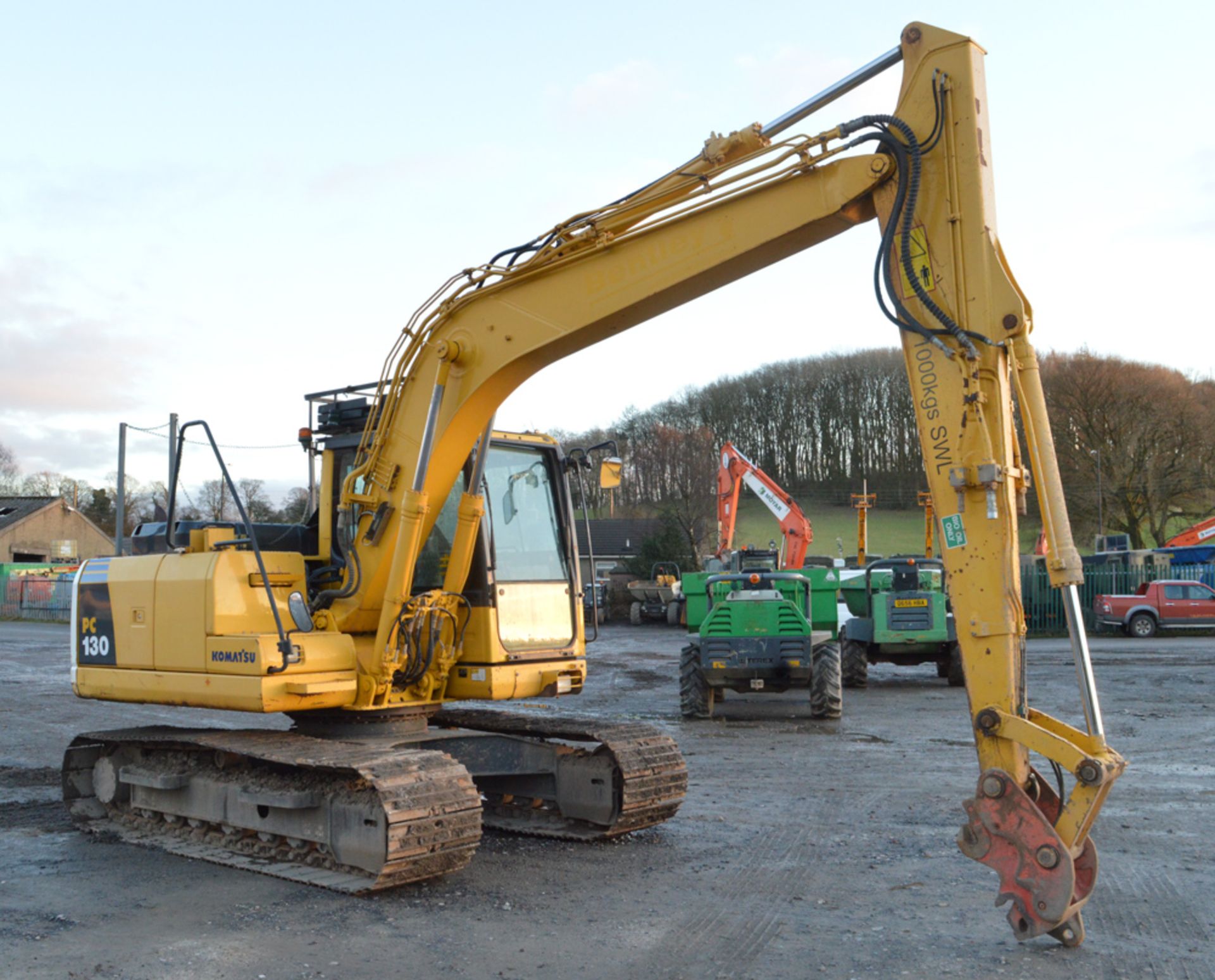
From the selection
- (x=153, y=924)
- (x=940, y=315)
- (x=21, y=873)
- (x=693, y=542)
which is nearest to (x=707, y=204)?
(x=940, y=315)

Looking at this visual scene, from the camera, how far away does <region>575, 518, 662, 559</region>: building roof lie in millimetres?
46312

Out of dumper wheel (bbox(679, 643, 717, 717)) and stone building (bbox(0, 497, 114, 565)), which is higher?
stone building (bbox(0, 497, 114, 565))

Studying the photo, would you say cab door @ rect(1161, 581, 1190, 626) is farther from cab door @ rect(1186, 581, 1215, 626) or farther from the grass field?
the grass field

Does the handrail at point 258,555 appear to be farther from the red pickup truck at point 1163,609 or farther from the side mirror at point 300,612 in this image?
Answer: the red pickup truck at point 1163,609

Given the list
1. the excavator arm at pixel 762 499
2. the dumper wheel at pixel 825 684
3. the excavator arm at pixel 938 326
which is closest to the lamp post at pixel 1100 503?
the excavator arm at pixel 762 499

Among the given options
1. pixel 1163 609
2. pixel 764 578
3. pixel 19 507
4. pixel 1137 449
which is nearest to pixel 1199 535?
pixel 1163 609

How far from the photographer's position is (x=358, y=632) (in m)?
7.55

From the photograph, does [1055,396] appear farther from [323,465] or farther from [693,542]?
[323,465]

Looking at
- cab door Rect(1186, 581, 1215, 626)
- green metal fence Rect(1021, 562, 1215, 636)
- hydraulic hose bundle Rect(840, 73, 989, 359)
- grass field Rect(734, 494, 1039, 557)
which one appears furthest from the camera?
grass field Rect(734, 494, 1039, 557)

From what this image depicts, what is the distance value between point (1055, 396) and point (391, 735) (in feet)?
144

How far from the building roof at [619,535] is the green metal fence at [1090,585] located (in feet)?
55.9

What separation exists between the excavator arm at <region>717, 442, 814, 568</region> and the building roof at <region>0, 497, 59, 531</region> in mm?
46643

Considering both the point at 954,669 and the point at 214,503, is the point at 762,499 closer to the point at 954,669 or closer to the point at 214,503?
the point at 954,669

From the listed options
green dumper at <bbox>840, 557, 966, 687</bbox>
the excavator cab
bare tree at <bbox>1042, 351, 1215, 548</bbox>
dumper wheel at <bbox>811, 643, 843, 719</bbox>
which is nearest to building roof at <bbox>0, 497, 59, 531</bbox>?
bare tree at <bbox>1042, 351, 1215, 548</bbox>
